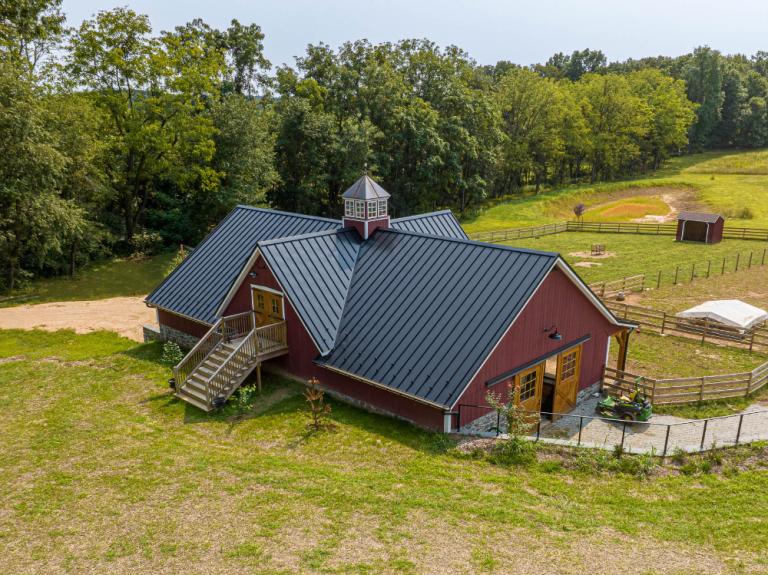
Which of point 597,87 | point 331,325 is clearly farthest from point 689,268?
point 597,87

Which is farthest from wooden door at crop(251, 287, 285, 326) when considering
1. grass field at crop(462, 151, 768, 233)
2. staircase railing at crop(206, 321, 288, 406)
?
grass field at crop(462, 151, 768, 233)

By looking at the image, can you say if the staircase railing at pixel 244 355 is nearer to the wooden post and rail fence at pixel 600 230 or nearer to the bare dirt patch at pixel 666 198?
the wooden post and rail fence at pixel 600 230

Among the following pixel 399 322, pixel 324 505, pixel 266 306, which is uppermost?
pixel 399 322

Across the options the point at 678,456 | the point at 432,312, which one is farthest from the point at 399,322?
the point at 678,456

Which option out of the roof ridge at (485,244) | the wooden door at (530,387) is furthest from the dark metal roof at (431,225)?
the wooden door at (530,387)

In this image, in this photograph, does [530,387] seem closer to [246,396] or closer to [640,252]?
[246,396]

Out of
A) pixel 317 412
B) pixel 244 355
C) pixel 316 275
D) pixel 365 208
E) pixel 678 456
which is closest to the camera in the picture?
pixel 678 456

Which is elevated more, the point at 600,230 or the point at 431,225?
the point at 431,225

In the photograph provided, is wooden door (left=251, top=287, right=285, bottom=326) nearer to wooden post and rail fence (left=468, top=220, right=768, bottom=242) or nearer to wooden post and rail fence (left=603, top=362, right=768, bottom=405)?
wooden post and rail fence (left=603, top=362, right=768, bottom=405)
